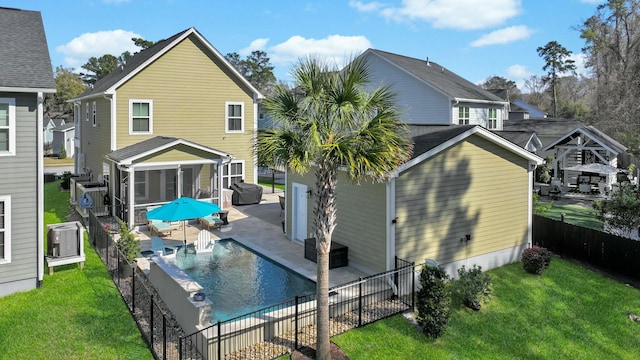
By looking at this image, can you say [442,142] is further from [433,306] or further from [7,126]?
[7,126]

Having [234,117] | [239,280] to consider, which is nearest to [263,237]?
[239,280]

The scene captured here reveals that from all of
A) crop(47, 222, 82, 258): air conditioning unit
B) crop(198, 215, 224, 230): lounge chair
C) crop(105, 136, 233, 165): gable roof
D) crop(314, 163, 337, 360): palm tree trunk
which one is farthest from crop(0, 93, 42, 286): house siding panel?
crop(314, 163, 337, 360): palm tree trunk

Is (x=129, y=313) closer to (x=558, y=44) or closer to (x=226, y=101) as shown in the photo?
(x=226, y=101)

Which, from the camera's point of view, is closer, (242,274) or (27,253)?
(27,253)

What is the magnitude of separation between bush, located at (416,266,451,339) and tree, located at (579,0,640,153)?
25105 millimetres

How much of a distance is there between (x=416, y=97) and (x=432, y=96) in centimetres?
120

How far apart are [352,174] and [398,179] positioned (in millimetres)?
3635

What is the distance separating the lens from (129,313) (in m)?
10.5

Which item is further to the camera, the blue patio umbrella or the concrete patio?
the blue patio umbrella

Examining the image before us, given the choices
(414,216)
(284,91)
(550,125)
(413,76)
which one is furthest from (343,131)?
(550,125)

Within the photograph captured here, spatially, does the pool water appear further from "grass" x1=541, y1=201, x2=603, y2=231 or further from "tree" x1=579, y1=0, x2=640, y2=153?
"tree" x1=579, y1=0, x2=640, y2=153

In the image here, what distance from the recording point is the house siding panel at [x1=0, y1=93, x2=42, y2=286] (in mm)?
11255

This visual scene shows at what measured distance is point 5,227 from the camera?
11195mm

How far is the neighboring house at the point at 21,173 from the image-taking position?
36.7 ft
